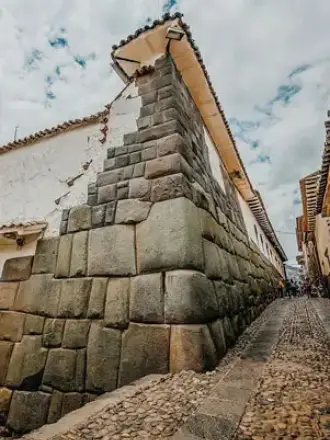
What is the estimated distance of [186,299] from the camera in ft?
7.95

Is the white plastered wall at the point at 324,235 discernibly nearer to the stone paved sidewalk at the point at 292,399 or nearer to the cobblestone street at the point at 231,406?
the stone paved sidewalk at the point at 292,399

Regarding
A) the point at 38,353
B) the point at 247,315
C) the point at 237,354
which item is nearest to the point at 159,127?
the point at 237,354

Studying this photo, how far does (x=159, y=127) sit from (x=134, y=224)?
139 cm

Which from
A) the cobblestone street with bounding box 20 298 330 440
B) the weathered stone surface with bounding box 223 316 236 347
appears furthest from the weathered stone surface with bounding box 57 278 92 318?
the weathered stone surface with bounding box 223 316 236 347

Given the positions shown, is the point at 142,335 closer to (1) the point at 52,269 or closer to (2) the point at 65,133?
(1) the point at 52,269

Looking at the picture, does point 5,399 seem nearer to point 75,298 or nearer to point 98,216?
point 75,298

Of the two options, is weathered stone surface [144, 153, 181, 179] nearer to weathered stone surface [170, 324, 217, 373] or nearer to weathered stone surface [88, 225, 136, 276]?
weathered stone surface [88, 225, 136, 276]

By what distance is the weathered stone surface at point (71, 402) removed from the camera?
8.40 feet

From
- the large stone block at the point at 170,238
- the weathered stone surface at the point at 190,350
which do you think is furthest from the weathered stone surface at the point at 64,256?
the weathered stone surface at the point at 190,350

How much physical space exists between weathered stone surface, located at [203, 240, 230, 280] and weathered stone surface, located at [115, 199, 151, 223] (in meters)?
0.80

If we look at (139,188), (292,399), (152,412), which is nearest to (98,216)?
(139,188)

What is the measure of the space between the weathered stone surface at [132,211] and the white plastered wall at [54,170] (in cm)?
74

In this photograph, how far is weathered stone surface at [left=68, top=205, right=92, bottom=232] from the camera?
131 inches

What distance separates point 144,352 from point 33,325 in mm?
1638
